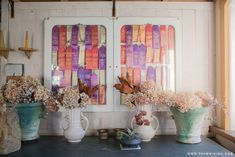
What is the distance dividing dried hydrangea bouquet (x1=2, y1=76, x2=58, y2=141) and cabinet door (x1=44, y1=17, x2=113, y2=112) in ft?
0.75

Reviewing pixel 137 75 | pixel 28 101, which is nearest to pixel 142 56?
pixel 137 75

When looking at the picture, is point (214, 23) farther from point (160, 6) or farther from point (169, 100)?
point (169, 100)

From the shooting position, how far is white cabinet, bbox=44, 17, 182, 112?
7.47ft

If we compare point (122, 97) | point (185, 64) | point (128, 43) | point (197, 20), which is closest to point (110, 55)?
point (128, 43)

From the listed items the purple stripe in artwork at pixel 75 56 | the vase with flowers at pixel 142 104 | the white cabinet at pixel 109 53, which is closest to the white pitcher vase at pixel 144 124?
the vase with flowers at pixel 142 104

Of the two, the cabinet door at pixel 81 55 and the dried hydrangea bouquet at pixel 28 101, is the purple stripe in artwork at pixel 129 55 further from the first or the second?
the dried hydrangea bouquet at pixel 28 101

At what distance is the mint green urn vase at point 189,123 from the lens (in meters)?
1.94

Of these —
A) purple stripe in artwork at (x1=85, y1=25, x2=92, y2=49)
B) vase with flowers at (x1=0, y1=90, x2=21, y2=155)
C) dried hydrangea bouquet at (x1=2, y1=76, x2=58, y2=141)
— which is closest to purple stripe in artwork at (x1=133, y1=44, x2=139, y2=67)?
purple stripe in artwork at (x1=85, y1=25, x2=92, y2=49)

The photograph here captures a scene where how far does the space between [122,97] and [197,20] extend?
0.99 metres

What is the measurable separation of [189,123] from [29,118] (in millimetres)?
1279

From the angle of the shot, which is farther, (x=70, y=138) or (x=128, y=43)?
(x=128, y=43)

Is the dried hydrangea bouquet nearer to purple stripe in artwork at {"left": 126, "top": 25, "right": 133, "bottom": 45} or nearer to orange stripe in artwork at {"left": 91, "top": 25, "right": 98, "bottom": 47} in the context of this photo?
orange stripe in artwork at {"left": 91, "top": 25, "right": 98, "bottom": 47}

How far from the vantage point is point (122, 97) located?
2.27m

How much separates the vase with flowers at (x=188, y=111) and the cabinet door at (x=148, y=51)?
0.29 meters
